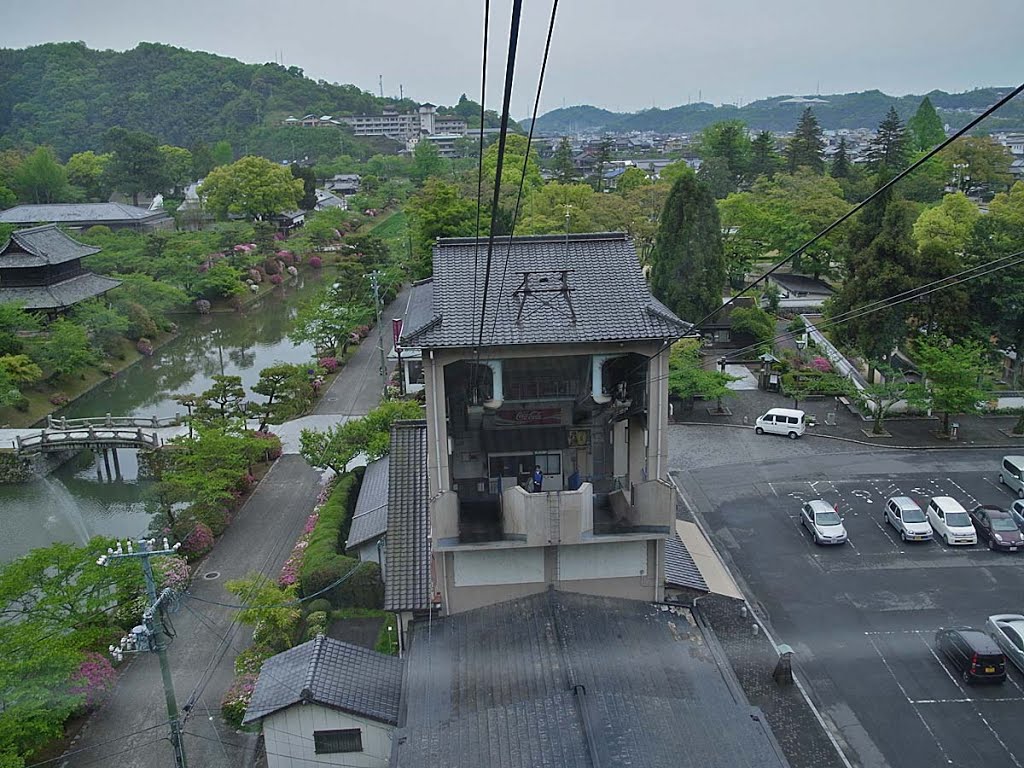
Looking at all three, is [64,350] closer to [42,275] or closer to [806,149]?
[42,275]

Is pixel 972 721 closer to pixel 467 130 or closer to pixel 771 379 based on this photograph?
pixel 771 379

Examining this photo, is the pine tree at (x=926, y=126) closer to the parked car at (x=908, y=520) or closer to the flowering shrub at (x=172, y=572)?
the parked car at (x=908, y=520)

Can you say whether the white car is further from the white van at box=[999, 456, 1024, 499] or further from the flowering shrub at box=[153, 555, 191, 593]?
the flowering shrub at box=[153, 555, 191, 593]

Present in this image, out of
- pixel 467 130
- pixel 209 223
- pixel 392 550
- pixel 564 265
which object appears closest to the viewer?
pixel 564 265

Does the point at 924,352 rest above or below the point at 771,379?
above

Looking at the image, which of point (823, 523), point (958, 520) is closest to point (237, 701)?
point (823, 523)

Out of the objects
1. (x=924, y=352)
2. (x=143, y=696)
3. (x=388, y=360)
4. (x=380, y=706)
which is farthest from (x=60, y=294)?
(x=924, y=352)

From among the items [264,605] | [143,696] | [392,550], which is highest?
[392,550]

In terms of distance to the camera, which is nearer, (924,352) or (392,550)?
(392,550)
